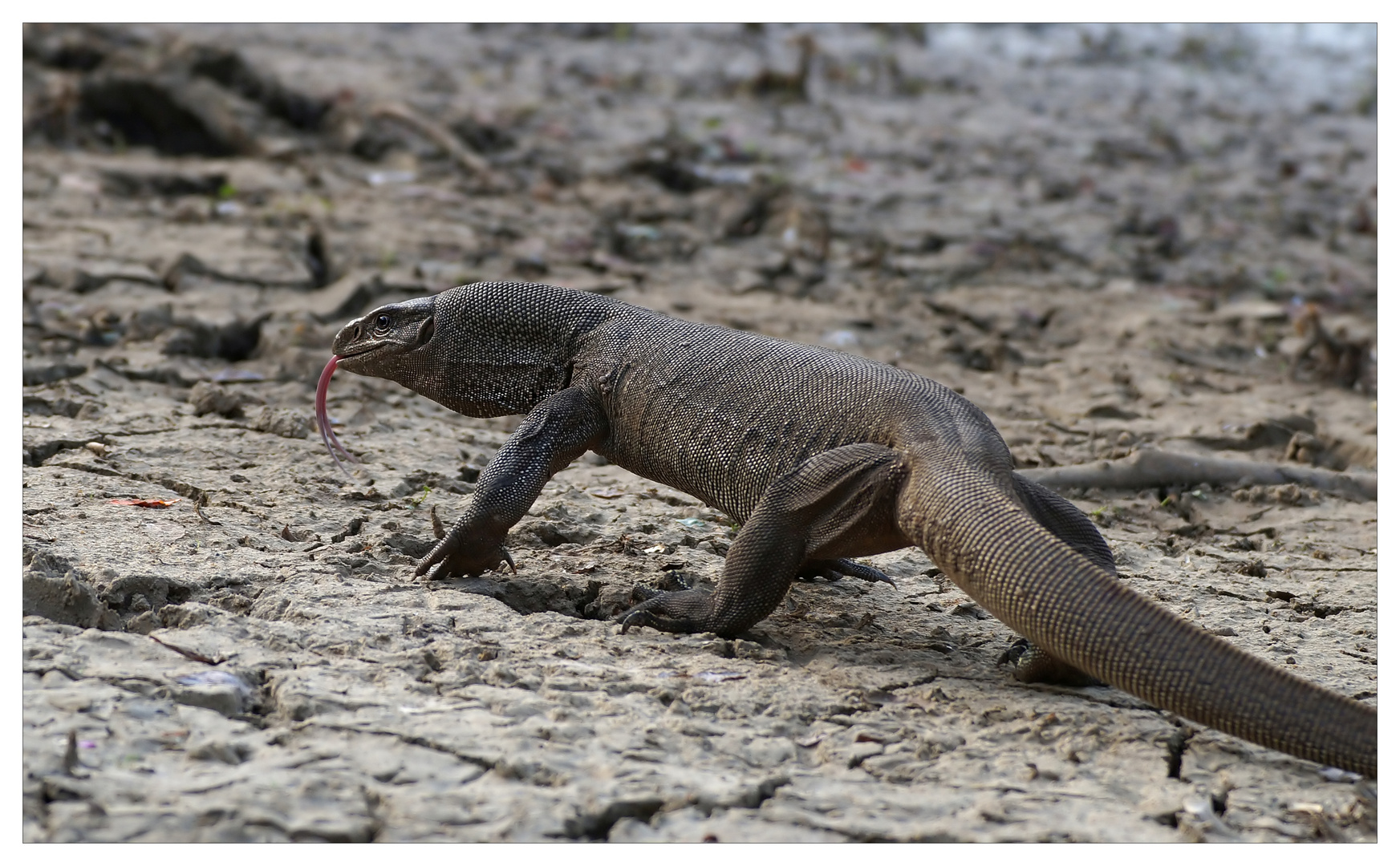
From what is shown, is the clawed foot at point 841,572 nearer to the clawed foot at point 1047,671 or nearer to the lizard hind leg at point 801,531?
the lizard hind leg at point 801,531

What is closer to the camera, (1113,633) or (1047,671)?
(1113,633)

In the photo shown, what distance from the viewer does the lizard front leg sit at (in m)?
4.44

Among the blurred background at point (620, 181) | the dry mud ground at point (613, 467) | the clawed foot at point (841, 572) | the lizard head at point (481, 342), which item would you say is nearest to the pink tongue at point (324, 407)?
the lizard head at point (481, 342)

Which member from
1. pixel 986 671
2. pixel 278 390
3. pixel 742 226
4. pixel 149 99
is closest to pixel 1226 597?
pixel 986 671

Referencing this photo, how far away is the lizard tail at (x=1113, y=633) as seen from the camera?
324 centimetres

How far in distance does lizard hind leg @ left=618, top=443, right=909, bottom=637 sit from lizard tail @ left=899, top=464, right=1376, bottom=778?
16cm

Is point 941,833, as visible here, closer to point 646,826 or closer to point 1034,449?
point 646,826

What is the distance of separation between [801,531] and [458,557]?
1.20 metres

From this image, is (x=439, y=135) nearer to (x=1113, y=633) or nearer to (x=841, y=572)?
(x=841, y=572)

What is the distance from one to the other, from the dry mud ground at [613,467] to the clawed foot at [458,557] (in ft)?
0.25

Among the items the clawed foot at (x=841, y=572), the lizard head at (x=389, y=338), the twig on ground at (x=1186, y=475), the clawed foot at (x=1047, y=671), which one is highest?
the lizard head at (x=389, y=338)

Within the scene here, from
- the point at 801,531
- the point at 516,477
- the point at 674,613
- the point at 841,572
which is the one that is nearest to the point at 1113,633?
the point at 801,531

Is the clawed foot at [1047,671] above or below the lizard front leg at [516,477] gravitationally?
below

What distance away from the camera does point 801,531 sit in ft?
13.3
